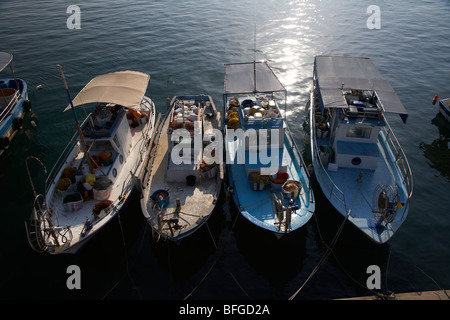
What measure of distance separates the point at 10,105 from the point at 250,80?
20.0 metres

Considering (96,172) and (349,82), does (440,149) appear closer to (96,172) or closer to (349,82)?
(349,82)

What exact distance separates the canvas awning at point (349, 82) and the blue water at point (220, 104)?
5.77 metres

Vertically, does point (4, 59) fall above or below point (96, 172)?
above

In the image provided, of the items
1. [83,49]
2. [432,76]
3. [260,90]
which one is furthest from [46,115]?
[432,76]

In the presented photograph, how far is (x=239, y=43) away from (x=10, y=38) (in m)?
31.1

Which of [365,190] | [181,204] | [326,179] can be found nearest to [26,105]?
[181,204]

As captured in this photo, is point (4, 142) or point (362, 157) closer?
point (362, 157)

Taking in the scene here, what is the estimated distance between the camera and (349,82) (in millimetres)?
21859

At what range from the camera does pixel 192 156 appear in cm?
1959

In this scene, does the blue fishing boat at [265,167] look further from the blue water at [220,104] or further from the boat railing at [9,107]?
the boat railing at [9,107]

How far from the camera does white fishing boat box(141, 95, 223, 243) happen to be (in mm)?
16844

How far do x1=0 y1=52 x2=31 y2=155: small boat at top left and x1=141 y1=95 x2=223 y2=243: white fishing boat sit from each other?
1295 cm

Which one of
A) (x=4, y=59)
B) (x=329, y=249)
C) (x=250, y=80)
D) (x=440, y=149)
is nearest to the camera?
(x=329, y=249)

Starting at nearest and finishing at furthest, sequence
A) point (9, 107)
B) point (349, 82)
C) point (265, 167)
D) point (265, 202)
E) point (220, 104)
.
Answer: point (265, 202) → point (265, 167) → point (349, 82) → point (9, 107) → point (220, 104)
